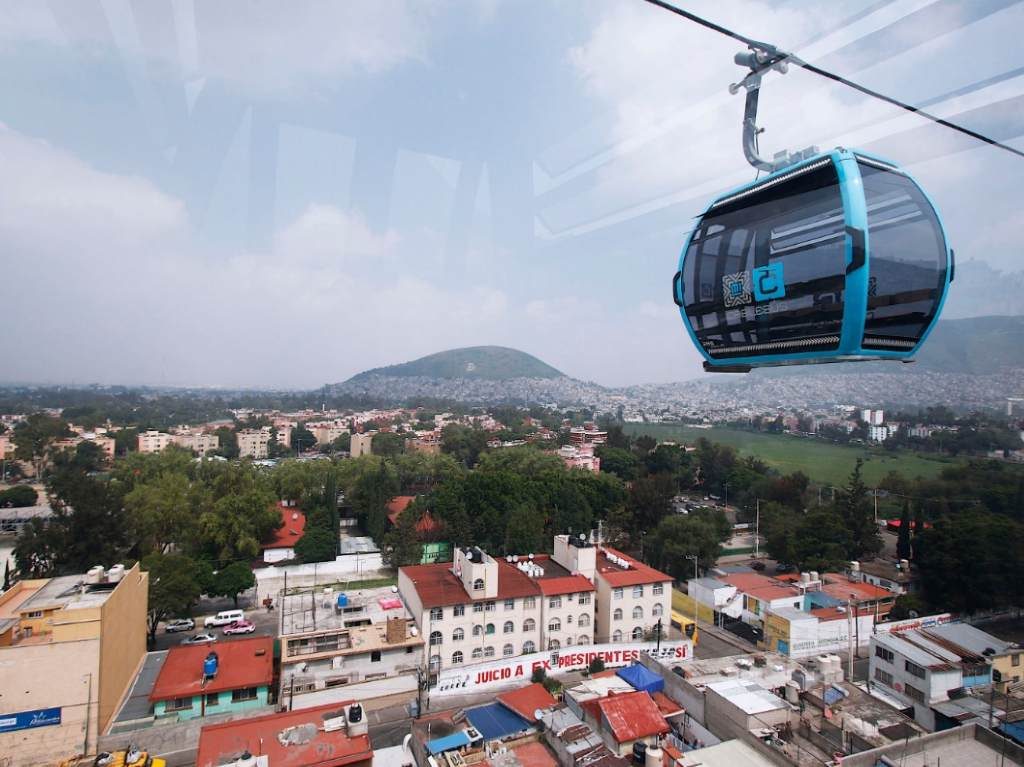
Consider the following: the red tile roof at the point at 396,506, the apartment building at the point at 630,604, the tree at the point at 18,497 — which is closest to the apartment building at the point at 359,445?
the red tile roof at the point at 396,506

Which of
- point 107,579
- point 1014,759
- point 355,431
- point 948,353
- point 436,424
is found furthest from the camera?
point 436,424

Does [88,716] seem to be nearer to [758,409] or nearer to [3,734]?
[3,734]

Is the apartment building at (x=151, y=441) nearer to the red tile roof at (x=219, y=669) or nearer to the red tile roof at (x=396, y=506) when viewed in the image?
the red tile roof at (x=396, y=506)

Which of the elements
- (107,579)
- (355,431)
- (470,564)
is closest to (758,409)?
(355,431)

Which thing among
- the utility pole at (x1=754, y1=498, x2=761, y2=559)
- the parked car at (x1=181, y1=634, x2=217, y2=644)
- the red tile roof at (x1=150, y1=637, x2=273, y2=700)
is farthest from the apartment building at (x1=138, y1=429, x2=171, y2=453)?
the utility pole at (x1=754, y1=498, x2=761, y2=559)

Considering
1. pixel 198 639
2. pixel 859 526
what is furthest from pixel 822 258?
pixel 859 526

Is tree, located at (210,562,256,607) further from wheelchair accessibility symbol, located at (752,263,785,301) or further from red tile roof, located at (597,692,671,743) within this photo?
wheelchair accessibility symbol, located at (752,263,785,301)

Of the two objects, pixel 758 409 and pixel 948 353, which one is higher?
pixel 948 353
